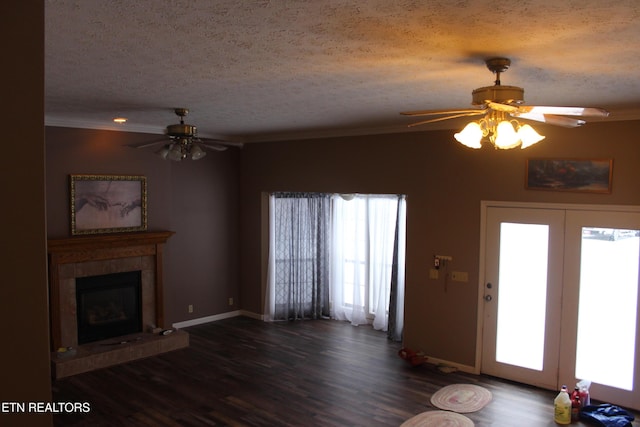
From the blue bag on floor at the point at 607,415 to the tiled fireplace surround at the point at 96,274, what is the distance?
4611 mm

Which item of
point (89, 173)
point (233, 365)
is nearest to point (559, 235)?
point (233, 365)

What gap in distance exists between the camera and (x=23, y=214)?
1201mm

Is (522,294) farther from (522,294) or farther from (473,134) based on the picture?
(473,134)

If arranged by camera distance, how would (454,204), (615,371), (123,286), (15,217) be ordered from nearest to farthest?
(15,217)
(615,371)
(454,204)
(123,286)

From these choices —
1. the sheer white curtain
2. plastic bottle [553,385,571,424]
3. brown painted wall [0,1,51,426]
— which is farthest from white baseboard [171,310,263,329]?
brown painted wall [0,1,51,426]

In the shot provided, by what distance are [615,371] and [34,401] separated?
511 centimetres

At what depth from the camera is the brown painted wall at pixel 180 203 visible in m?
5.86

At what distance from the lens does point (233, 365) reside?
5859 millimetres

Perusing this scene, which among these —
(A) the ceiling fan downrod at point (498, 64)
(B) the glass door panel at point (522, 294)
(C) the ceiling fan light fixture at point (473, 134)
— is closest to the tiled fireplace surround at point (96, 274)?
(B) the glass door panel at point (522, 294)

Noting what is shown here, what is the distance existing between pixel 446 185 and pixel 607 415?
8.95 ft

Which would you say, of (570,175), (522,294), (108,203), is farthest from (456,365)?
(108,203)

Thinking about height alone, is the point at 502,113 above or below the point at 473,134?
above

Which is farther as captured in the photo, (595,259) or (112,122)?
(112,122)

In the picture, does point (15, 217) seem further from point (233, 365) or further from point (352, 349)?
point (352, 349)
